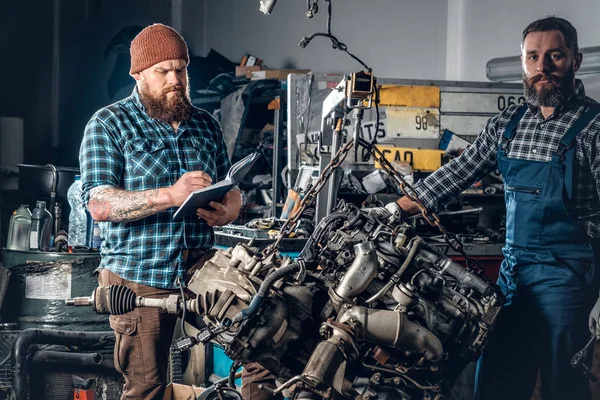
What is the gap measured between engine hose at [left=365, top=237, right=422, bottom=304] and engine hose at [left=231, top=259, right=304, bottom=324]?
9.5 inches

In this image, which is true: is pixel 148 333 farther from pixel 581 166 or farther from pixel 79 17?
pixel 79 17

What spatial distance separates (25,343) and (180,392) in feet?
2.35

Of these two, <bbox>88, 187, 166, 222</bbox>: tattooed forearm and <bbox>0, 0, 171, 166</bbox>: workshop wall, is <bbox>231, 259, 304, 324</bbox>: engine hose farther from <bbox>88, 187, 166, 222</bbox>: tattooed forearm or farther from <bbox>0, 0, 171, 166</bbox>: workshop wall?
<bbox>0, 0, 171, 166</bbox>: workshop wall

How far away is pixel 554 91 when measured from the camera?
8.41 ft

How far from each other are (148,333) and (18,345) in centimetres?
117

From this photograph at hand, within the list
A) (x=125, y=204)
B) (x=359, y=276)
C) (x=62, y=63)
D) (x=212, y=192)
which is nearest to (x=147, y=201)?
(x=125, y=204)

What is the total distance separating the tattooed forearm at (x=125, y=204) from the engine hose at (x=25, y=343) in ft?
3.97

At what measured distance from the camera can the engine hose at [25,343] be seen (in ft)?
10.6

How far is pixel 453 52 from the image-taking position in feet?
18.2

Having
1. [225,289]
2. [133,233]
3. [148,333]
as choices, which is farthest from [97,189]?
A: [225,289]

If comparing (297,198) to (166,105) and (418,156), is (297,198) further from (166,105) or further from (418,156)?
(166,105)

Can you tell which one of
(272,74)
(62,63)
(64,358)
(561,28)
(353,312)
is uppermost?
(62,63)

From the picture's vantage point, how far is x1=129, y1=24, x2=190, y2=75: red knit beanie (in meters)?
2.46

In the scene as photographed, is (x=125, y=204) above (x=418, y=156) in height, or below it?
below
